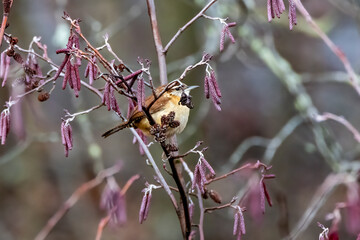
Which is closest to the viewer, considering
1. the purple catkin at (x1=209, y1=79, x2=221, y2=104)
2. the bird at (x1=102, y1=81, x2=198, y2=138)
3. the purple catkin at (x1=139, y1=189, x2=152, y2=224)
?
the purple catkin at (x1=209, y1=79, x2=221, y2=104)

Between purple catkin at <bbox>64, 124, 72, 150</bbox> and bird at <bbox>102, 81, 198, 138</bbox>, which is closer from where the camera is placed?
purple catkin at <bbox>64, 124, 72, 150</bbox>

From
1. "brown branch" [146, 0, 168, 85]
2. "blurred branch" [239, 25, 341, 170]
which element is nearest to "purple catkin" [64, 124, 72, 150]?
"brown branch" [146, 0, 168, 85]

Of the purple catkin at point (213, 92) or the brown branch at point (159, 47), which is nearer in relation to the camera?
the purple catkin at point (213, 92)

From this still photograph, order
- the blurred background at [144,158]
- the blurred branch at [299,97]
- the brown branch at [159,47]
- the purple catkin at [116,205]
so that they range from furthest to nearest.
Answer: the blurred background at [144,158] → the blurred branch at [299,97] → the purple catkin at [116,205] → the brown branch at [159,47]

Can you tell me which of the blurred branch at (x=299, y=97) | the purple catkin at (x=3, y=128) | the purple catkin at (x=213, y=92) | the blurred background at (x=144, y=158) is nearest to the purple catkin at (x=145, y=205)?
the purple catkin at (x=213, y=92)

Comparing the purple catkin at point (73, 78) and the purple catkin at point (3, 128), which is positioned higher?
the purple catkin at point (73, 78)

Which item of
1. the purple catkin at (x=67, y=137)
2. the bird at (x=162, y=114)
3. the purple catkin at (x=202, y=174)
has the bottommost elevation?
Answer: the purple catkin at (x=202, y=174)

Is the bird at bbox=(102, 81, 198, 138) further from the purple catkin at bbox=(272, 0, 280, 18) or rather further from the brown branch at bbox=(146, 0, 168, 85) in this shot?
the purple catkin at bbox=(272, 0, 280, 18)

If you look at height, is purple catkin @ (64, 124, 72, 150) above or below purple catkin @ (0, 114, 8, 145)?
below

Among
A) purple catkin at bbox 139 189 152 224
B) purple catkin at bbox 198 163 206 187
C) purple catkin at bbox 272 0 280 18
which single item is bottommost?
purple catkin at bbox 139 189 152 224

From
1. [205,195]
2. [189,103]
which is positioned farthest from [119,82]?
[205,195]

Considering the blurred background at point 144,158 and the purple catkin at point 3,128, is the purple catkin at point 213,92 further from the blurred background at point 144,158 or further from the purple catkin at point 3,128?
the blurred background at point 144,158

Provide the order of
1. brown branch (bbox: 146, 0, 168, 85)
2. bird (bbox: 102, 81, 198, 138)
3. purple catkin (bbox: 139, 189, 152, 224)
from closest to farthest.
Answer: purple catkin (bbox: 139, 189, 152, 224) < brown branch (bbox: 146, 0, 168, 85) < bird (bbox: 102, 81, 198, 138)

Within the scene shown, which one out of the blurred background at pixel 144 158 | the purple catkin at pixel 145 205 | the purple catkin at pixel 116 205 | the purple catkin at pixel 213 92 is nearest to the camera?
the purple catkin at pixel 213 92
